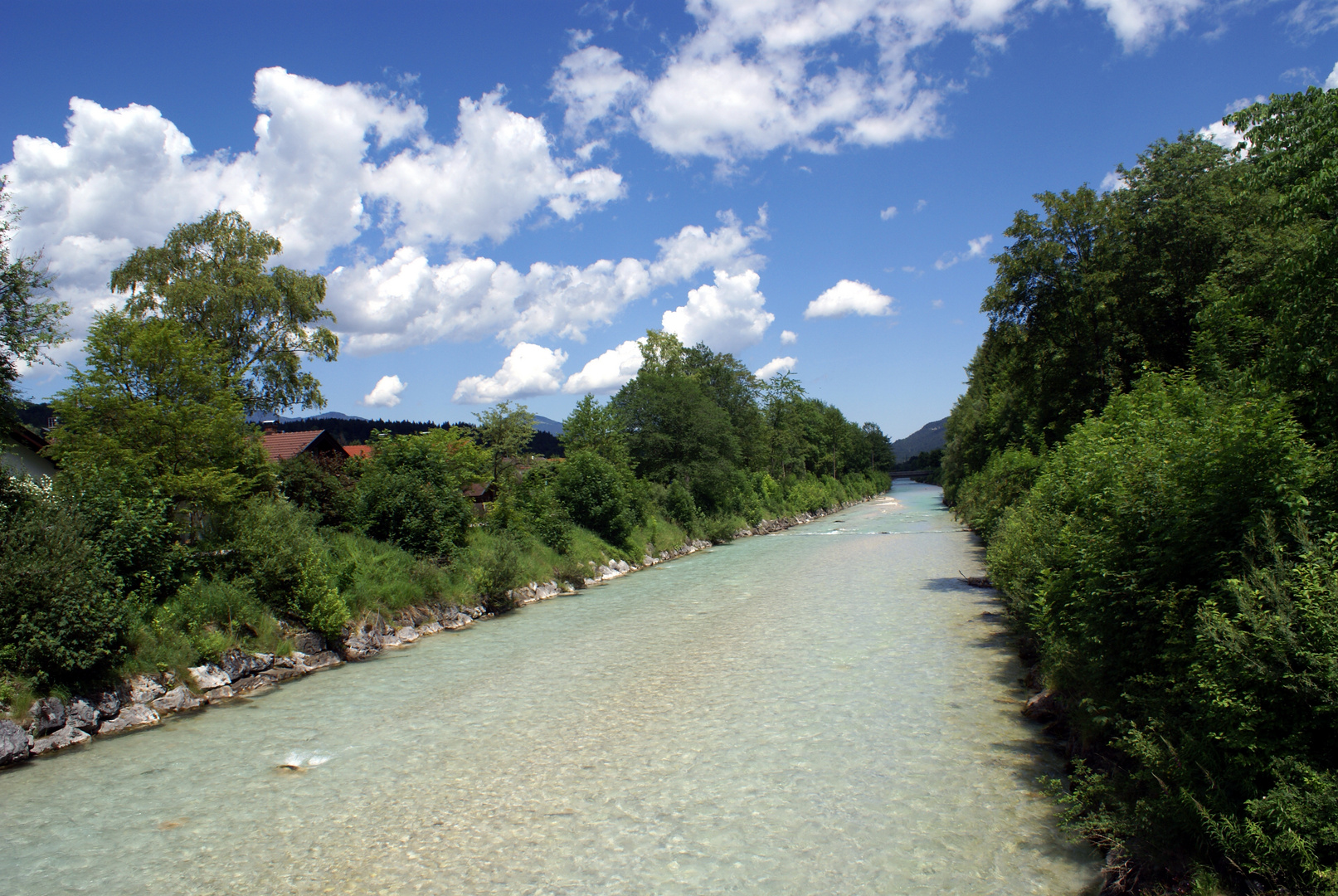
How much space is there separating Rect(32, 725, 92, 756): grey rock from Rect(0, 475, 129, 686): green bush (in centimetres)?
89

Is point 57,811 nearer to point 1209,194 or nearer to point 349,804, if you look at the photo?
point 349,804

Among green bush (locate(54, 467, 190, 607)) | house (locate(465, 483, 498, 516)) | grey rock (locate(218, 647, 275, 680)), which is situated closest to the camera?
green bush (locate(54, 467, 190, 607))

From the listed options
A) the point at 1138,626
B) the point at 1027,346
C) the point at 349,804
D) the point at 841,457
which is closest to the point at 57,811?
the point at 349,804

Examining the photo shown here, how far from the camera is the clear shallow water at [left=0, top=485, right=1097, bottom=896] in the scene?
6836 millimetres

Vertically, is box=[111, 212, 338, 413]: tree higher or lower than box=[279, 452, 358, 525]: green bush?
higher

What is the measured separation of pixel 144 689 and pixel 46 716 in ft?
5.08

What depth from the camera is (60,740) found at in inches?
426

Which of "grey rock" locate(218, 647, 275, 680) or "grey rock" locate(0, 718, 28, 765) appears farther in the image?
"grey rock" locate(218, 647, 275, 680)

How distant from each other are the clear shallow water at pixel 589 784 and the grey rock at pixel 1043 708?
13.1 inches

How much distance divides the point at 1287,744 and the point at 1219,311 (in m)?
12.4

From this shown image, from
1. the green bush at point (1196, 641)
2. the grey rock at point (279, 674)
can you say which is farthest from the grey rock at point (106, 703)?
the green bush at point (1196, 641)

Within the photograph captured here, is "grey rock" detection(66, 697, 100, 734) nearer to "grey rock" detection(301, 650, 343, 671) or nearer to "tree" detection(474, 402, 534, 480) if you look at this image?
"grey rock" detection(301, 650, 343, 671)

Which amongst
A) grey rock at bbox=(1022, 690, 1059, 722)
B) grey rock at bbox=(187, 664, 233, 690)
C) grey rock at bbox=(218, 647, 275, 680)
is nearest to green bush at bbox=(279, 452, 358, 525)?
grey rock at bbox=(218, 647, 275, 680)

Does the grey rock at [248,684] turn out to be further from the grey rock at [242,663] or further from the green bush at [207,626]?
the green bush at [207,626]
